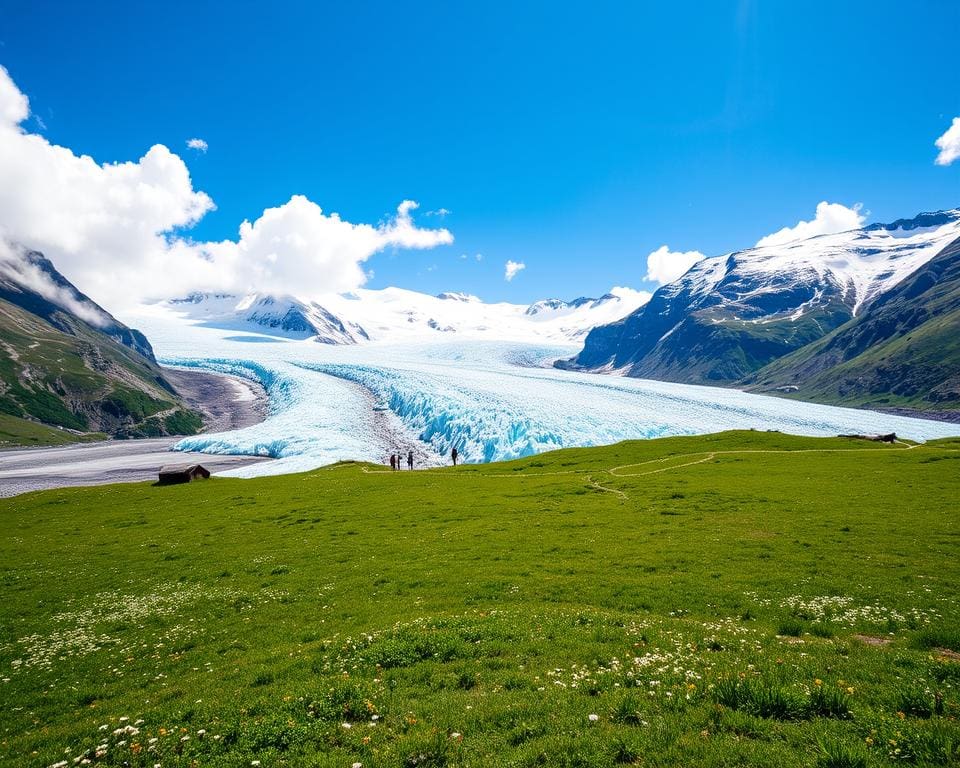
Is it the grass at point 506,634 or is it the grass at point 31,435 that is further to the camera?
the grass at point 31,435

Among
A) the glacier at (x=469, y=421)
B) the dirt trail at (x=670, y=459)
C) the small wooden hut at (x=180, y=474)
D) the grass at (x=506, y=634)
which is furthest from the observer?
the glacier at (x=469, y=421)

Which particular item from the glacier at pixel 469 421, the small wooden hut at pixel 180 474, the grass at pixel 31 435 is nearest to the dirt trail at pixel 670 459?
the small wooden hut at pixel 180 474

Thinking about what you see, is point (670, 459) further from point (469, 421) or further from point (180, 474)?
point (180, 474)

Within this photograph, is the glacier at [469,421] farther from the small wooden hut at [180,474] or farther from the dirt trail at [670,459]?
the dirt trail at [670,459]

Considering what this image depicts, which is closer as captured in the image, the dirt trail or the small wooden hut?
the dirt trail

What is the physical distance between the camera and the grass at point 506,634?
928cm

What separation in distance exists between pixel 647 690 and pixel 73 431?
220 meters

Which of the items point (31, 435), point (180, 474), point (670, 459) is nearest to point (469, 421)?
point (670, 459)

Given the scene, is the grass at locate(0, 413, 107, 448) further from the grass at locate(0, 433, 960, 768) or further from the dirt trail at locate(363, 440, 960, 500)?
the dirt trail at locate(363, 440, 960, 500)

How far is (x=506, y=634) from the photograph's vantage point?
1485 centimetres

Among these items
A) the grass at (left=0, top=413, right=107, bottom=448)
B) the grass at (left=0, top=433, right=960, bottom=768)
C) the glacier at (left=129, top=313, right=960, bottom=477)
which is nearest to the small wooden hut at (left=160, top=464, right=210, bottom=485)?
the grass at (left=0, top=433, right=960, bottom=768)

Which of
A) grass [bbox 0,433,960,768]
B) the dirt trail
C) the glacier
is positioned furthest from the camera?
the glacier

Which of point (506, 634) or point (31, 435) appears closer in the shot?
point (506, 634)

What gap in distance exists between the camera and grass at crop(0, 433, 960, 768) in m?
9.28
